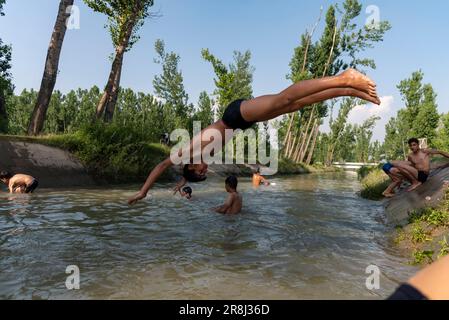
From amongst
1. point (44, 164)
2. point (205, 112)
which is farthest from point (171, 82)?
point (44, 164)

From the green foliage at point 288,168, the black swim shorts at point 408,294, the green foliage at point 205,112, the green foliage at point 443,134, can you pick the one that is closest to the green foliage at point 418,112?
the green foliage at point 443,134

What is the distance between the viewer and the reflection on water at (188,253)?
4.04 m

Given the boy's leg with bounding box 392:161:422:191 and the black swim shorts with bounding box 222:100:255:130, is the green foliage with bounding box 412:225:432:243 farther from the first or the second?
the boy's leg with bounding box 392:161:422:191

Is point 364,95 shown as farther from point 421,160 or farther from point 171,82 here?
point 171,82

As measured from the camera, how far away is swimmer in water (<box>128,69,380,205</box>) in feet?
13.8

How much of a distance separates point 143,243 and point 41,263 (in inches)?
67.6

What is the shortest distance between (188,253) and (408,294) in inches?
173

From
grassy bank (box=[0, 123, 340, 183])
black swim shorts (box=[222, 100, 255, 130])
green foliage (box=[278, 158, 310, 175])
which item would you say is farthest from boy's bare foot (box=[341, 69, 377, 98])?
green foliage (box=[278, 158, 310, 175])

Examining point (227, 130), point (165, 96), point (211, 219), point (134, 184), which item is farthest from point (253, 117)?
point (165, 96)

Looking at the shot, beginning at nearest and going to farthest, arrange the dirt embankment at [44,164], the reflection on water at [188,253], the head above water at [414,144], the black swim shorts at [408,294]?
1. the black swim shorts at [408,294]
2. the reflection on water at [188,253]
3. the head above water at [414,144]
4. the dirt embankment at [44,164]

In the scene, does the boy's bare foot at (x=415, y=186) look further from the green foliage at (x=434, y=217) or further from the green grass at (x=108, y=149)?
the green grass at (x=108, y=149)

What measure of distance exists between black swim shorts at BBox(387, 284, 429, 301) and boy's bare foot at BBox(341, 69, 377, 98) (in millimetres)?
3142

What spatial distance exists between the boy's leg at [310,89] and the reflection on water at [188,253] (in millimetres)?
2246
